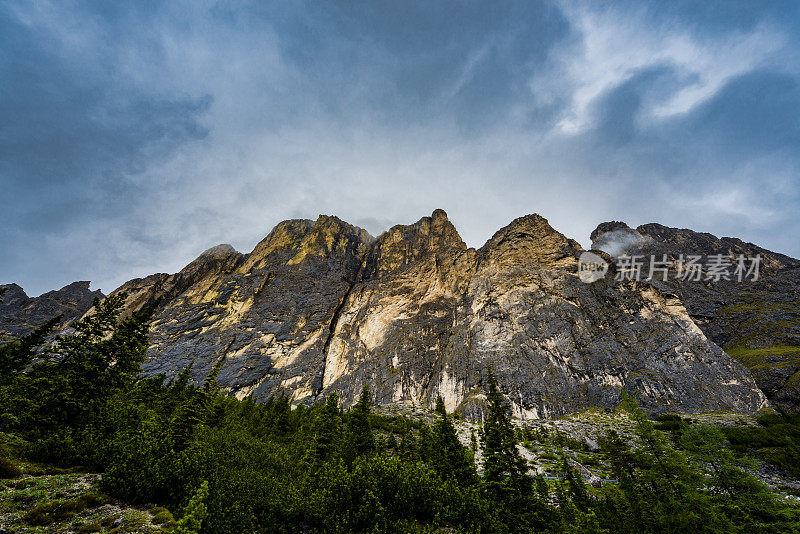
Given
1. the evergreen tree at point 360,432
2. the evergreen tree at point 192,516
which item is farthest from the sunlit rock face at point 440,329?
the evergreen tree at point 192,516

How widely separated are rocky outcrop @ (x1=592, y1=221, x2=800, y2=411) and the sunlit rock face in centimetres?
2113

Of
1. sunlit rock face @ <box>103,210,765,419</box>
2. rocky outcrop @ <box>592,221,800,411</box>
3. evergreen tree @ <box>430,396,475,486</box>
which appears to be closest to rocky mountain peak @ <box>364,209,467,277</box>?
sunlit rock face @ <box>103,210,765,419</box>

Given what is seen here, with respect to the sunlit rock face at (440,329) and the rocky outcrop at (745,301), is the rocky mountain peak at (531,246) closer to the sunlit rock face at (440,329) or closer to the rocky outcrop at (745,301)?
the sunlit rock face at (440,329)

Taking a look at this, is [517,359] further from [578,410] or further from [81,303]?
[81,303]

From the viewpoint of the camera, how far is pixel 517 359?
273 ft

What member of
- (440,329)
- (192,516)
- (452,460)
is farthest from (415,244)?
(192,516)

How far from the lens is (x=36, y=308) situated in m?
176

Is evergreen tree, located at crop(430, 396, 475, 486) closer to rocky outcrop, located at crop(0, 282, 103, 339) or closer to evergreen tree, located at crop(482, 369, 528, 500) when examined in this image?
evergreen tree, located at crop(482, 369, 528, 500)

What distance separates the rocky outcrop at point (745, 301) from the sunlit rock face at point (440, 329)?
2113 cm

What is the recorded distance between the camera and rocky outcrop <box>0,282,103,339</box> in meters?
159

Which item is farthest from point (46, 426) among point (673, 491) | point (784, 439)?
point (784, 439)

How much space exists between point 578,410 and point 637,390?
554 inches

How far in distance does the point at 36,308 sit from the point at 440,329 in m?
226

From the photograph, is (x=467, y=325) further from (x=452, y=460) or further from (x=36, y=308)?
(x=36, y=308)
